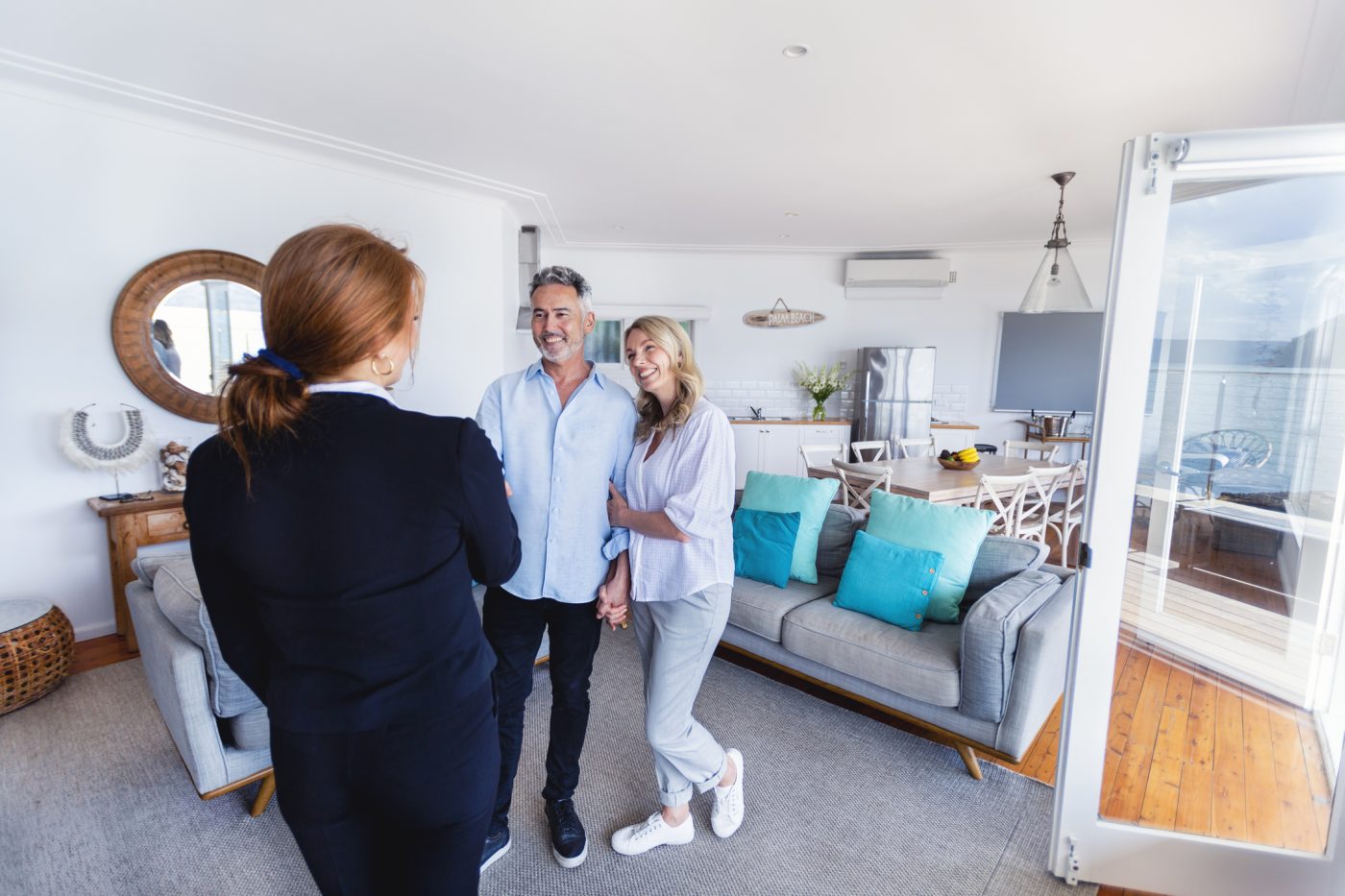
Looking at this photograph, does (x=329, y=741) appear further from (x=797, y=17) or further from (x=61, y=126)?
(x=61, y=126)

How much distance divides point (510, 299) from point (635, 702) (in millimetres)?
3612

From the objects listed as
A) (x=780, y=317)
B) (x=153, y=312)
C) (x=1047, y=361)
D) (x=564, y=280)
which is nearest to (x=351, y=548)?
(x=564, y=280)

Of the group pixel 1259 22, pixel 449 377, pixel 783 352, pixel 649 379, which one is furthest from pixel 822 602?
pixel 783 352

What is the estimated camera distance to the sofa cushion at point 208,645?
75.3 inches

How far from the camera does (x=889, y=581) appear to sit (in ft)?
8.49

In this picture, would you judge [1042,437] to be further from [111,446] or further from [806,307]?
[111,446]

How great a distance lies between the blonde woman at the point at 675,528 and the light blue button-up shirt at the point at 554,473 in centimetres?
10

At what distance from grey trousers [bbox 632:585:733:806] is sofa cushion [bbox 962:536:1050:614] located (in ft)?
4.70

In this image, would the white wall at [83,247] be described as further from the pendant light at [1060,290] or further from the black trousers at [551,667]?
the pendant light at [1060,290]

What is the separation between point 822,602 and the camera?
2.78 m

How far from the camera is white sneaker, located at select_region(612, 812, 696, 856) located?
6.28 ft

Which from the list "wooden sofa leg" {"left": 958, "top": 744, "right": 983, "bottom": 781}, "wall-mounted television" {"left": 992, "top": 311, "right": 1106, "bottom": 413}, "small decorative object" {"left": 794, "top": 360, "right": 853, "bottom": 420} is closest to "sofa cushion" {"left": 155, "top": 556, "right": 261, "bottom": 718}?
"wooden sofa leg" {"left": 958, "top": 744, "right": 983, "bottom": 781}

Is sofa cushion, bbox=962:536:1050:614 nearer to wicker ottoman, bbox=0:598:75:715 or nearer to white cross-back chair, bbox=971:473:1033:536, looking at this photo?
white cross-back chair, bbox=971:473:1033:536

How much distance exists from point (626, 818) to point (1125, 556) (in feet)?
5.52
